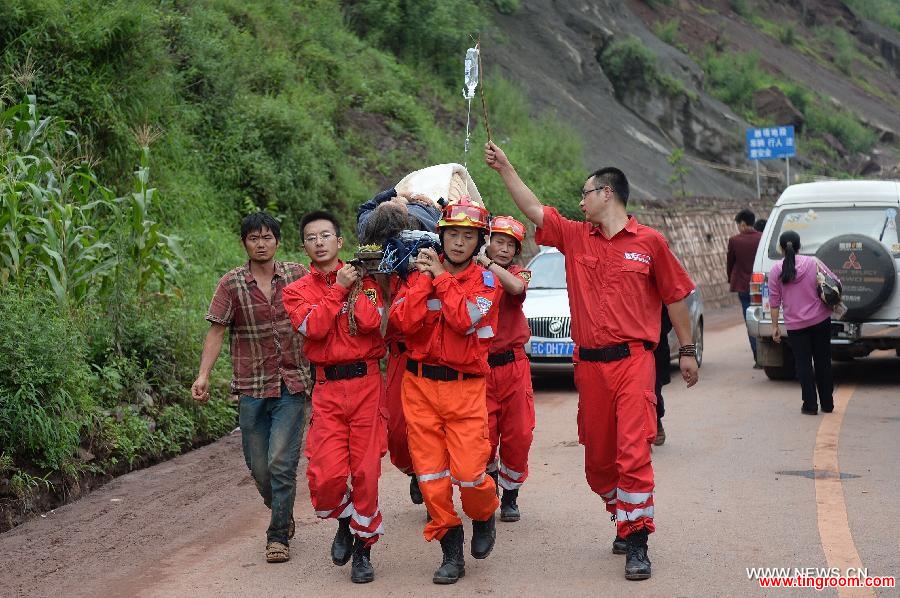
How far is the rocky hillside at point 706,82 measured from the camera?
4325cm

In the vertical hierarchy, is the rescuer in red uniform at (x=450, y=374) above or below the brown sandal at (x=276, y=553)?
above

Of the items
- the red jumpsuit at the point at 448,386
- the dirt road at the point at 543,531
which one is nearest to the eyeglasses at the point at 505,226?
the red jumpsuit at the point at 448,386

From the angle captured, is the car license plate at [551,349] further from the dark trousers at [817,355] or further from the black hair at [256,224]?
the black hair at [256,224]

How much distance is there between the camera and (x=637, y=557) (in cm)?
655

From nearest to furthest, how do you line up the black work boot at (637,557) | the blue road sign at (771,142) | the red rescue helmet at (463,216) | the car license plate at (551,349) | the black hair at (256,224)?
the black work boot at (637,557), the red rescue helmet at (463,216), the black hair at (256,224), the car license plate at (551,349), the blue road sign at (771,142)

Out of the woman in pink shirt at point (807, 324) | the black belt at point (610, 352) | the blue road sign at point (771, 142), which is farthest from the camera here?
the blue road sign at point (771, 142)

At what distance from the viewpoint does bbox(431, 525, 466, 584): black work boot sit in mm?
6543

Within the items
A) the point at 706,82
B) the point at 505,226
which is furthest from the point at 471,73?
the point at 706,82

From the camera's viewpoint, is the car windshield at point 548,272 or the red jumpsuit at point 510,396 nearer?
the red jumpsuit at point 510,396

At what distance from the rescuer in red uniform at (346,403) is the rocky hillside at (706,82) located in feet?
78.4

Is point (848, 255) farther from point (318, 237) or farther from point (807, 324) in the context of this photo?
point (318, 237)

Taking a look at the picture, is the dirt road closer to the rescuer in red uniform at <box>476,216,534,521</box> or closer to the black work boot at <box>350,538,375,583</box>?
the black work boot at <box>350,538,375,583</box>

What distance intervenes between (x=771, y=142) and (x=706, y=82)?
741 inches

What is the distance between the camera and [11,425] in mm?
8641
